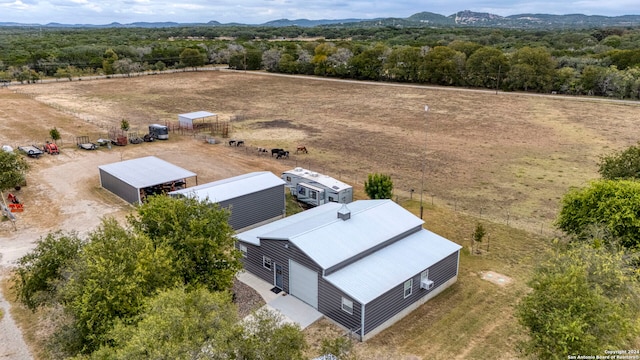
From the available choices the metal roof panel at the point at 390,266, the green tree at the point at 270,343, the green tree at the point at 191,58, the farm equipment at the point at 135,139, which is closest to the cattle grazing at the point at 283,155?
the farm equipment at the point at 135,139

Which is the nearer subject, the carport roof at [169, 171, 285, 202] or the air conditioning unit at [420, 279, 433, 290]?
the air conditioning unit at [420, 279, 433, 290]

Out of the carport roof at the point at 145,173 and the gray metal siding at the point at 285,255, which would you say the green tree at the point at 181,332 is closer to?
the gray metal siding at the point at 285,255

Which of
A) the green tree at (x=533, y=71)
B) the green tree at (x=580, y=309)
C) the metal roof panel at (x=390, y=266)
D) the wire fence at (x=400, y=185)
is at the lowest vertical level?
the wire fence at (x=400, y=185)

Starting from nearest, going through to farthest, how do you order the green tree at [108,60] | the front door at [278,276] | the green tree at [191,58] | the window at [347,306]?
the window at [347,306]
the front door at [278,276]
the green tree at [108,60]
the green tree at [191,58]

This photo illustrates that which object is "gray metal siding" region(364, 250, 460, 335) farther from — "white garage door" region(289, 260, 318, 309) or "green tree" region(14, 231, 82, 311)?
"green tree" region(14, 231, 82, 311)

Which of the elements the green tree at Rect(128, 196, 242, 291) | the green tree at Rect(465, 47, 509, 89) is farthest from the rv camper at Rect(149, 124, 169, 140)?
the green tree at Rect(465, 47, 509, 89)

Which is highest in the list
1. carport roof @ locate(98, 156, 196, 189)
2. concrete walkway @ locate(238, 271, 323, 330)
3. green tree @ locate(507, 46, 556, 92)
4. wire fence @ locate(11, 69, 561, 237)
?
green tree @ locate(507, 46, 556, 92)

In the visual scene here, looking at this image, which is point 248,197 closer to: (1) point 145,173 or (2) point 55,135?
(1) point 145,173

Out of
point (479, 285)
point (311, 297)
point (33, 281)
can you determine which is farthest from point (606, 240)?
point (33, 281)
